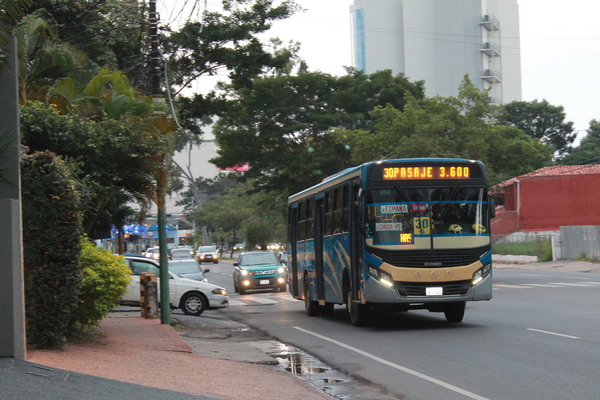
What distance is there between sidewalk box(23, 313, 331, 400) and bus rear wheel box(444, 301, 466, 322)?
20.3 feet

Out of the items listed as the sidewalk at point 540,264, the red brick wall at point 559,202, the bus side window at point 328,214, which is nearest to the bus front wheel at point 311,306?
the bus side window at point 328,214

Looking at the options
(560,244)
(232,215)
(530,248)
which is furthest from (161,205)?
(232,215)

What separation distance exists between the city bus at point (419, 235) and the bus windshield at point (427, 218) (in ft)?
0.07

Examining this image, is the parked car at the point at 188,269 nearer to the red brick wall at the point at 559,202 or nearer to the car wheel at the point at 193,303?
the car wheel at the point at 193,303

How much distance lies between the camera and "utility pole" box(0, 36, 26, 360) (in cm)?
Answer: 1031

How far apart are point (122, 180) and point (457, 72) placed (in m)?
89.2

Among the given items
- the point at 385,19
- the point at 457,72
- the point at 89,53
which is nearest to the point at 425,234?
the point at 89,53

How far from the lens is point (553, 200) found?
5891cm

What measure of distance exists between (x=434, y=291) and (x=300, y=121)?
32.9 metres

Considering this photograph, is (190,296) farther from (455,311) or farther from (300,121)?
(300,121)

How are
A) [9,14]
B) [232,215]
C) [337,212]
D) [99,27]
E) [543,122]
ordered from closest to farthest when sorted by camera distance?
[9,14], [337,212], [99,27], [543,122], [232,215]

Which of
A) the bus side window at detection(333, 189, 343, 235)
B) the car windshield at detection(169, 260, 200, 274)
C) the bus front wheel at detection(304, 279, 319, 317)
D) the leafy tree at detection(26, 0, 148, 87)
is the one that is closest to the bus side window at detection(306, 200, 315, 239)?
the bus front wheel at detection(304, 279, 319, 317)

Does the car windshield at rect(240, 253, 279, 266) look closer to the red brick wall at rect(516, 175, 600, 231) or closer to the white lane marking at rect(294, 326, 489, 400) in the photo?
the white lane marking at rect(294, 326, 489, 400)

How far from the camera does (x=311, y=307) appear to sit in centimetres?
2227
